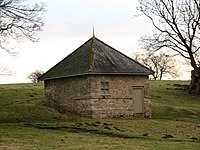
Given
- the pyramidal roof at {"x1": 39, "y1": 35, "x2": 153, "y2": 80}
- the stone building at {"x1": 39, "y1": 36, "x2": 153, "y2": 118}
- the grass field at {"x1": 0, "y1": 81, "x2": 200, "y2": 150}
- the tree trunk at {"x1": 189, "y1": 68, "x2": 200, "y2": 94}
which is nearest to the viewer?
the grass field at {"x1": 0, "y1": 81, "x2": 200, "y2": 150}

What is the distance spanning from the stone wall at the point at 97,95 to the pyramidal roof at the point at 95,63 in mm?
540

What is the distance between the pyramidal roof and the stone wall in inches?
21.2

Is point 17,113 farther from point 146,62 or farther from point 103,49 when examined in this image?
point 146,62

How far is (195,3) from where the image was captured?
52.1 meters

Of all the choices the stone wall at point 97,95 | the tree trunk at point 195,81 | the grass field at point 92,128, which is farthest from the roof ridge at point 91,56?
the tree trunk at point 195,81

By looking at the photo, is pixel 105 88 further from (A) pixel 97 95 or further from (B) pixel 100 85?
(A) pixel 97 95

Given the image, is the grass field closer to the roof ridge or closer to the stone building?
the stone building

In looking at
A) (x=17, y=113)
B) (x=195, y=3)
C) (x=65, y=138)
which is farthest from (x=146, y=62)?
(x=65, y=138)

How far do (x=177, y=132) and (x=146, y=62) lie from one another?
66.8 m

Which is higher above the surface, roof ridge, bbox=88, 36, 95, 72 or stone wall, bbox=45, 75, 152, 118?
roof ridge, bbox=88, 36, 95, 72

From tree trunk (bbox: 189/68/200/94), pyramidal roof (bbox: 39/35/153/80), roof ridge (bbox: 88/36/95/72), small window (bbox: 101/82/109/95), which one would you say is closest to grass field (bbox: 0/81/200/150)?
small window (bbox: 101/82/109/95)

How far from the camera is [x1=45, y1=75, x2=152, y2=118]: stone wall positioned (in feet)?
112

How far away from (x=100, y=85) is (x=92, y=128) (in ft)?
26.7

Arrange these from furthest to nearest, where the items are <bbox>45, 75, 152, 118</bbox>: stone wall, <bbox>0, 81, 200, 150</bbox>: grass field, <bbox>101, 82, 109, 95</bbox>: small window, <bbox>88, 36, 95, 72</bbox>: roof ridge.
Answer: <bbox>101, 82, 109, 95</bbox>: small window < <bbox>88, 36, 95, 72</bbox>: roof ridge < <bbox>45, 75, 152, 118</bbox>: stone wall < <bbox>0, 81, 200, 150</bbox>: grass field
